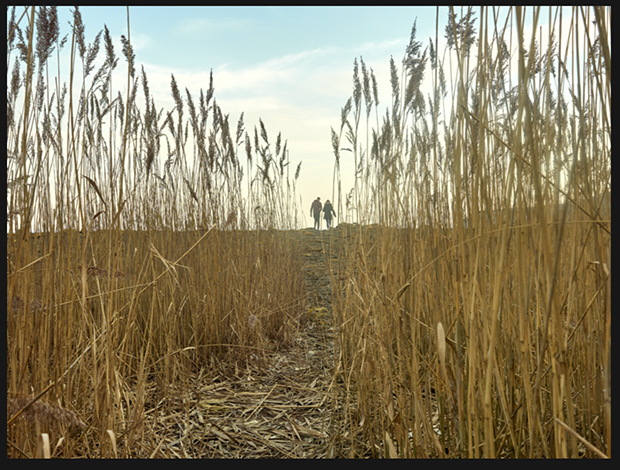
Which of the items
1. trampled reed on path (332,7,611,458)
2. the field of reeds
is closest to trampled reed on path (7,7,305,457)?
the field of reeds

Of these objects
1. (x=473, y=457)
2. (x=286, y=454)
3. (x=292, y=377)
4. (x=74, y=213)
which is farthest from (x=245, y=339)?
(x=473, y=457)

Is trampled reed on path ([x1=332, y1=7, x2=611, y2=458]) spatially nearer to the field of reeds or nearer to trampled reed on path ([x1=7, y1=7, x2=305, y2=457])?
the field of reeds

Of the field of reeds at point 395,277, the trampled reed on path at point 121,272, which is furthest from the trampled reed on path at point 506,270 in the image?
the trampled reed on path at point 121,272

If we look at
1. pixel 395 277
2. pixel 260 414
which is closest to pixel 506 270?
pixel 395 277

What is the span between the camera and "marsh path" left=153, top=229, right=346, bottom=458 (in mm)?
1195

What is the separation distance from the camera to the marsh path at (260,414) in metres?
1.20

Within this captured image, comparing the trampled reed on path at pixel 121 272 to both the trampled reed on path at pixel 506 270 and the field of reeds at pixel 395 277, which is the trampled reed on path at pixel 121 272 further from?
the trampled reed on path at pixel 506 270

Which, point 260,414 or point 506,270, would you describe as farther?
point 260,414

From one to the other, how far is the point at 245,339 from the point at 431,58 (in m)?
1.52

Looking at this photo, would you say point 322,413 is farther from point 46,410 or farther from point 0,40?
point 0,40

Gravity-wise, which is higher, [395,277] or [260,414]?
[395,277]

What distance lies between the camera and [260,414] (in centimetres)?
148

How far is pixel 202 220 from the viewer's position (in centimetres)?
199

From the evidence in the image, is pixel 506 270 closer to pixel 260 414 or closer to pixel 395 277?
pixel 395 277
